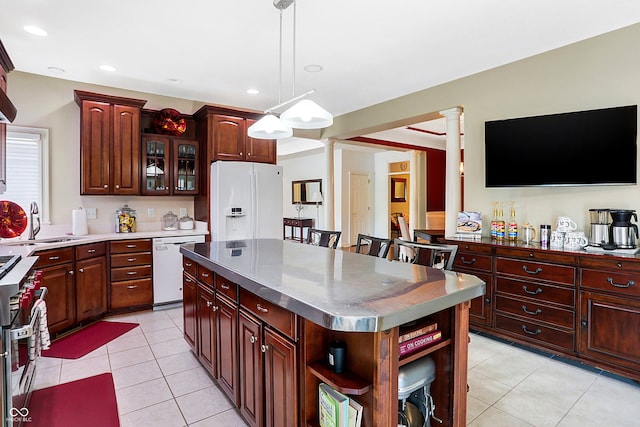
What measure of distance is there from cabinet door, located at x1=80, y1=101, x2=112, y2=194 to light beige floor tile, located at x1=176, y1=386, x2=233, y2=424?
2.72 metres

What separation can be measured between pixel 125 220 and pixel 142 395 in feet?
8.11

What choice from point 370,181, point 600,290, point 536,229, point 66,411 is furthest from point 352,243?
point 66,411

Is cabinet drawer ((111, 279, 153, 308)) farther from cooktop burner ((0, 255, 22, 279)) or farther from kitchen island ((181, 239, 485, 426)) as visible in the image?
kitchen island ((181, 239, 485, 426))

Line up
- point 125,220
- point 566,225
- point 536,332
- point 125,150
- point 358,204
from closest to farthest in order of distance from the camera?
point 536,332
point 566,225
point 125,150
point 125,220
point 358,204

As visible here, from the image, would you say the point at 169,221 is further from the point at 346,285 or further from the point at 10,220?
the point at 346,285

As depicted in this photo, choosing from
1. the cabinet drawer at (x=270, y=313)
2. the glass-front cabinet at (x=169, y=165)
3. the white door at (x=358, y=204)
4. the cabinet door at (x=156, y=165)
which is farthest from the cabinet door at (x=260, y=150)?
the white door at (x=358, y=204)

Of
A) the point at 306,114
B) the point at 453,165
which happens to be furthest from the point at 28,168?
the point at 453,165

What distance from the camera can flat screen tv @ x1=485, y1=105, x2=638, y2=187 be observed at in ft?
8.70

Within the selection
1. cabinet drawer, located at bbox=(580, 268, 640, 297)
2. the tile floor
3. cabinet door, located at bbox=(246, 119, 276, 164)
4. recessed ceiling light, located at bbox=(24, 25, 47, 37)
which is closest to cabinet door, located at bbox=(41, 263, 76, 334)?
the tile floor

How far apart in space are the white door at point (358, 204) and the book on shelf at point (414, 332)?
24.2ft

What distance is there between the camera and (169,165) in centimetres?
425

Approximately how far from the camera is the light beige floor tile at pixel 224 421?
6.31 ft

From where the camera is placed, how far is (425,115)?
4215mm

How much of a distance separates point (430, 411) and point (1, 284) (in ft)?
6.61
